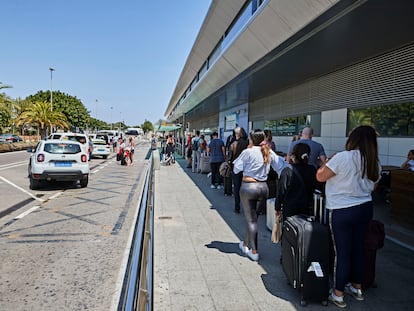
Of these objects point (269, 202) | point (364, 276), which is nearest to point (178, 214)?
point (269, 202)

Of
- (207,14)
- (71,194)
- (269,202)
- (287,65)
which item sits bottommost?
(71,194)

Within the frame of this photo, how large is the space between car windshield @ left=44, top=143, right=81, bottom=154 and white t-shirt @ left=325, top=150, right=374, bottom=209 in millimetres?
9668

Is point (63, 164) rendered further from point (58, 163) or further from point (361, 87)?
point (361, 87)

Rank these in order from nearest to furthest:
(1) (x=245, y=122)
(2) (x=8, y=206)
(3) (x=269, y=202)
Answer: (3) (x=269, y=202), (2) (x=8, y=206), (1) (x=245, y=122)

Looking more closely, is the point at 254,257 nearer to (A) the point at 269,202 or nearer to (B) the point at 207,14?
(A) the point at 269,202

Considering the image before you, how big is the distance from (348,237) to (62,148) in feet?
32.7

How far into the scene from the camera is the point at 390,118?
760 centimetres

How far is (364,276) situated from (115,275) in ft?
10.1

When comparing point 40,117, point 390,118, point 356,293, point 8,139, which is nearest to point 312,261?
point 356,293

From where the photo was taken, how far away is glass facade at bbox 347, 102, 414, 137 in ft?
23.2

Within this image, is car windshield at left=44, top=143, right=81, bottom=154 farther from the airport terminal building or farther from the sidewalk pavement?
the airport terminal building

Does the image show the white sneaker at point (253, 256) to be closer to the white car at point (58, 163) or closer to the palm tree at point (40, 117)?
the white car at point (58, 163)

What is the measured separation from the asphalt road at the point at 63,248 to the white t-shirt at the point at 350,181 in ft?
8.82

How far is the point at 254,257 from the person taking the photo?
4684 mm
